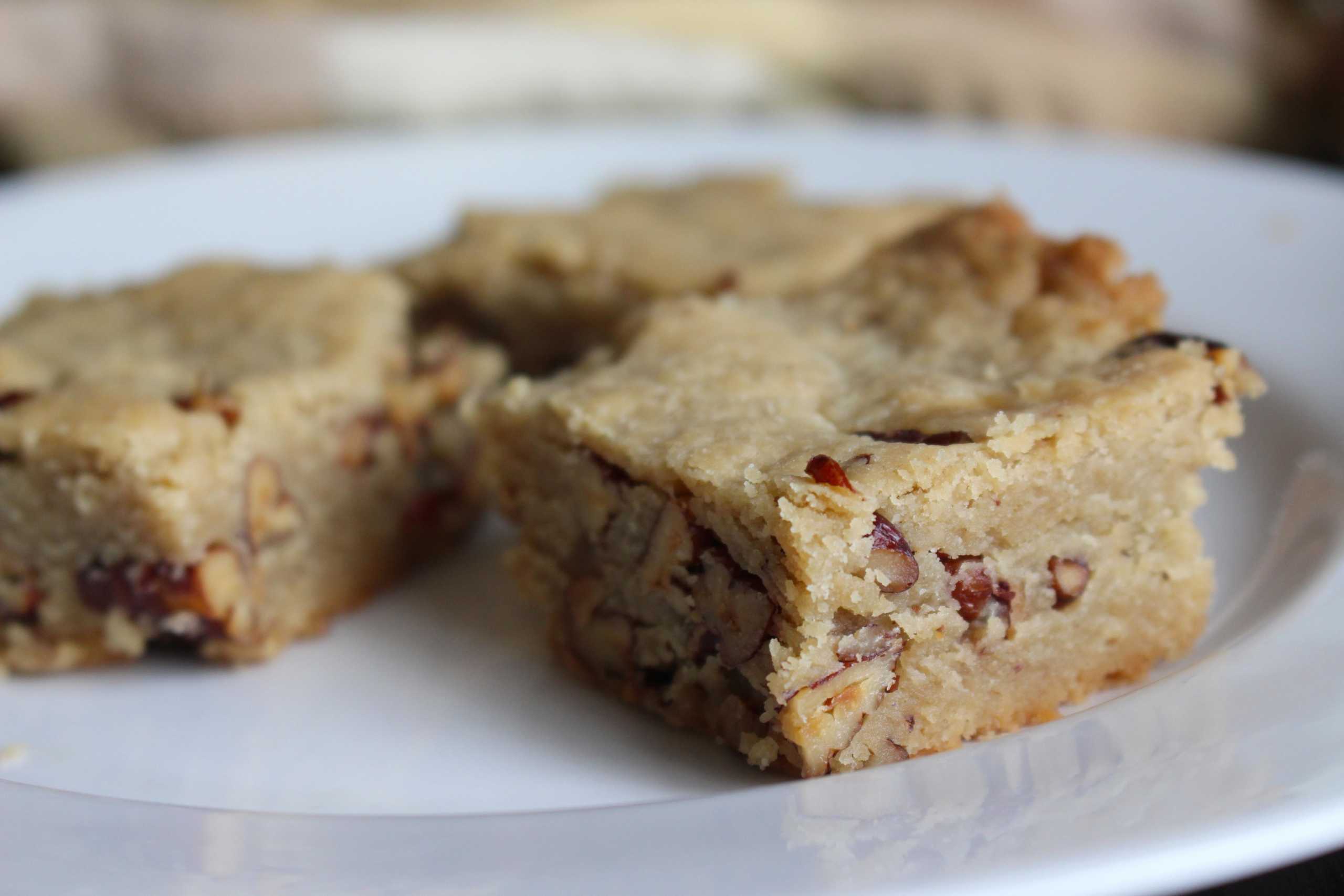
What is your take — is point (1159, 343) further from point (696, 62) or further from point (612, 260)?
point (696, 62)

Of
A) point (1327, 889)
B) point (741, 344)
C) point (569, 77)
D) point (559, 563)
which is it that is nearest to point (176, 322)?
point (559, 563)

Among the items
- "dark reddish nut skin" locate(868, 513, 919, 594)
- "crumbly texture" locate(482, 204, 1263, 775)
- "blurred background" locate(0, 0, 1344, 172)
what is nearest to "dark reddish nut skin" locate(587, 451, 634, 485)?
"crumbly texture" locate(482, 204, 1263, 775)

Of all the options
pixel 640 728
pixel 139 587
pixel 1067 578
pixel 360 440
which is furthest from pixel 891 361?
pixel 139 587

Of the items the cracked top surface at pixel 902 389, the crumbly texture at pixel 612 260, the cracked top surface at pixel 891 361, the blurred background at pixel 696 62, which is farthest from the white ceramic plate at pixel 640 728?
the blurred background at pixel 696 62

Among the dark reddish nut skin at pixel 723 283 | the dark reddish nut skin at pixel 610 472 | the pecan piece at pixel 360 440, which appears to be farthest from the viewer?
the dark reddish nut skin at pixel 723 283

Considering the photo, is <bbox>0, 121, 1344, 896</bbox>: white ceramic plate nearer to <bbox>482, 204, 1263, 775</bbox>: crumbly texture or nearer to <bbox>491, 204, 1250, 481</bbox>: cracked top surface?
<bbox>482, 204, 1263, 775</bbox>: crumbly texture

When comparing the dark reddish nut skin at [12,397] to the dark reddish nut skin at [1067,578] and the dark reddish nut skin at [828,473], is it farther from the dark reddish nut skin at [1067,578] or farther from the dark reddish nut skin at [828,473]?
the dark reddish nut skin at [1067,578]
